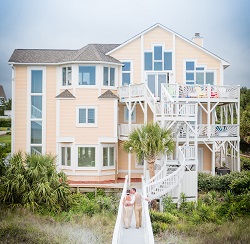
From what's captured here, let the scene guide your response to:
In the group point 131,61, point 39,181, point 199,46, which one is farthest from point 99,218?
point 199,46

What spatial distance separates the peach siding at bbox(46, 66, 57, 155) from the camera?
1988 centimetres

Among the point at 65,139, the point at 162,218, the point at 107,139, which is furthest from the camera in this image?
the point at 65,139

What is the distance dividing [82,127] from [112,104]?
1.82 m

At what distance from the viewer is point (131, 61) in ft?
66.4

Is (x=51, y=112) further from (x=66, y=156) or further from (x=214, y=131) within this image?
(x=214, y=131)

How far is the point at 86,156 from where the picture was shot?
60.5ft

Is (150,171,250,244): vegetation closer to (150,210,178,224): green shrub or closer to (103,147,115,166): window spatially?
(150,210,178,224): green shrub

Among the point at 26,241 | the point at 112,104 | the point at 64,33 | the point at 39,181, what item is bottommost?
the point at 26,241

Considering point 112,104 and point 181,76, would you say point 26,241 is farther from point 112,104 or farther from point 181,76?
point 181,76

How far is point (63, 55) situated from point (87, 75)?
7.71 ft

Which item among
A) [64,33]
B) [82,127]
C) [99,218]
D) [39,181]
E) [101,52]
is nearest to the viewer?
[99,218]

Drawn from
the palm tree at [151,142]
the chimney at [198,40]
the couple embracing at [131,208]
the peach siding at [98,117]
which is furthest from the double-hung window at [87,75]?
the couple embracing at [131,208]

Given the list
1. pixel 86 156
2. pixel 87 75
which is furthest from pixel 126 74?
pixel 86 156

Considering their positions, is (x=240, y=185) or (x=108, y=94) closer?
(x=240, y=185)
